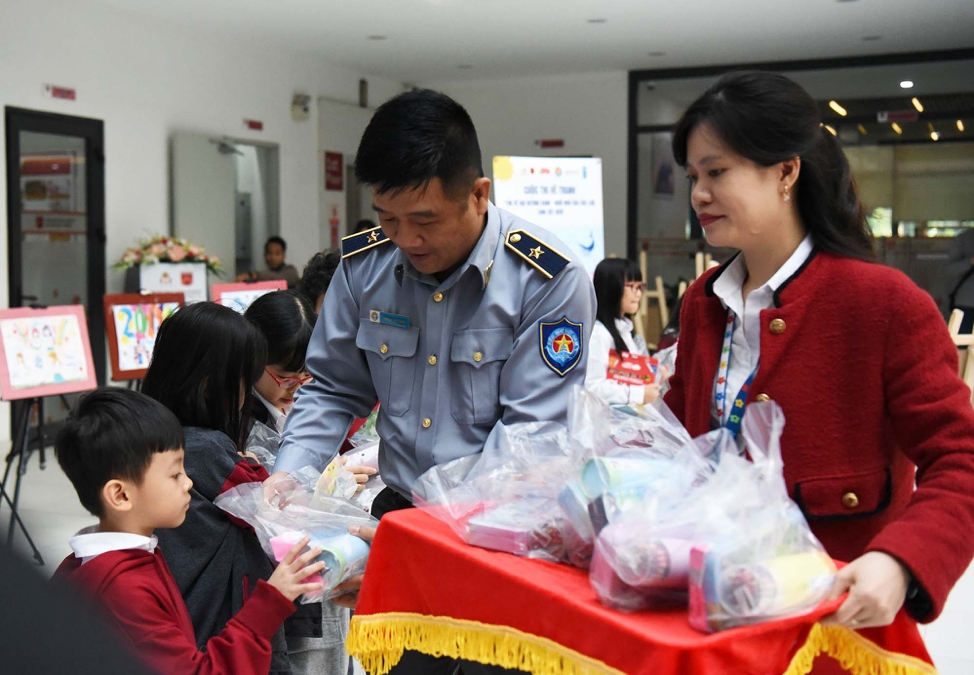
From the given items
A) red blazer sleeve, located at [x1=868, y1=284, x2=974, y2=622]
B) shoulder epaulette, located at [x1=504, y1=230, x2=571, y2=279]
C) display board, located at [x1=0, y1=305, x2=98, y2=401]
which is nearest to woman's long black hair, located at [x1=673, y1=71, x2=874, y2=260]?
red blazer sleeve, located at [x1=868, y1=284, x2=974, y2=622]

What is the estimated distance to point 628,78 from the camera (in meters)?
11.6

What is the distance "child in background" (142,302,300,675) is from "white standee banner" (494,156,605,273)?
12.2 ft

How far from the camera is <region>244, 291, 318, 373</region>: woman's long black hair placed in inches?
89.6

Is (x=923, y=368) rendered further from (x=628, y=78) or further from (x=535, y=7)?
(x=628, y=78)

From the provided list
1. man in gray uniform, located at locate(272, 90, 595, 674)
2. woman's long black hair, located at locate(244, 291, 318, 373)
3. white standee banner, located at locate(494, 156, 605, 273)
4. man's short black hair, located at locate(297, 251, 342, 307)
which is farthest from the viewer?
white standee banner, located at locate(494, 156, 605, 273)

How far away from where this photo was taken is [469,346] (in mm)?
1659

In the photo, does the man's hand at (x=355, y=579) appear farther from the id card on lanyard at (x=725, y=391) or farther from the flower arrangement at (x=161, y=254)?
the flower arrangement at (x=161, y=254)

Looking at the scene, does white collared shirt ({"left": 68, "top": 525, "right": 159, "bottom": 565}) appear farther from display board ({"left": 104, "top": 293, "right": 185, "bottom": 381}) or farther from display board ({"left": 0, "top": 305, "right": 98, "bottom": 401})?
display board ({"left": 104, "top": 293, "right": 185, "bottom": 381})

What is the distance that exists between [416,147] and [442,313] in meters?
0.30

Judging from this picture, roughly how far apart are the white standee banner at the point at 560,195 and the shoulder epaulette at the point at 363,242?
3657 millimetres

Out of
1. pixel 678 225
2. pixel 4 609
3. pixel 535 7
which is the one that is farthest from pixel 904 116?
pixel 4 609

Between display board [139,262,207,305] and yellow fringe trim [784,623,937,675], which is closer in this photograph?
yellow fringe trim [784,623,937,675]

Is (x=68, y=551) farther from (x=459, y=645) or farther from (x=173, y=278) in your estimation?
(x=173, y=278)

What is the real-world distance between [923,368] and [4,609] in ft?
3.44
